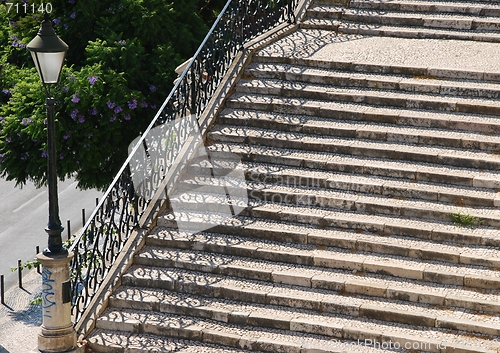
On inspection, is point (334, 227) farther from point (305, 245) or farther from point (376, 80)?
point (376, 80)

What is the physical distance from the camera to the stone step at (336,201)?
9500 millimetres

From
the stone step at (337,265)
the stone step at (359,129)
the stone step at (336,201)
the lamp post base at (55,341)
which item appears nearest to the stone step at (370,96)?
the stone step at (359,129)

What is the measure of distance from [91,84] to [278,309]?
5.35 meters

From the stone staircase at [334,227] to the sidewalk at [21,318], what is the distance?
384 cm

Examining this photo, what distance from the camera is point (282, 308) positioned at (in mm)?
9133

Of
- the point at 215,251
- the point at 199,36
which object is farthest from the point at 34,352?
the point at 199,36

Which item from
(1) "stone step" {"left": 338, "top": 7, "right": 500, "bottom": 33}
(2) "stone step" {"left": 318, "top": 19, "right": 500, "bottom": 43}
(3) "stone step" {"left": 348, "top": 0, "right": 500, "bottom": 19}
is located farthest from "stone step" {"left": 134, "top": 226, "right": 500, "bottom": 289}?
(3) "stone step" {"left": 348, "top": 0, "right": 500, "bottom": 19}

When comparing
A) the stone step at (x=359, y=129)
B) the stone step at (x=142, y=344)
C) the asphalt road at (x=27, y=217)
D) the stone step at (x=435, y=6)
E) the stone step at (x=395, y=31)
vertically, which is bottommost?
the asphalt road at (x=27, y=217)

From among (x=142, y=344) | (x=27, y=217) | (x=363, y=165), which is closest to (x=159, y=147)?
(x=363, y=165)

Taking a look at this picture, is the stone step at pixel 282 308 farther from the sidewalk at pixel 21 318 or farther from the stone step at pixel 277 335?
the sidewalk at pixel 21 318

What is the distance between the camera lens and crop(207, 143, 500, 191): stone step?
32.3 ft

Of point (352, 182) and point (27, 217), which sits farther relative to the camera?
point (27, 217)

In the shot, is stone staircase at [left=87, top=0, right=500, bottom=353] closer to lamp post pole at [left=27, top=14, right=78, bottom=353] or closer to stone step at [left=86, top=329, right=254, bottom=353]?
stone step at [left=86, top=329, right=254, bottom=353]

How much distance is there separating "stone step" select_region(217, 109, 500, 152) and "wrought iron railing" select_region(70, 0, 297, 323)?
0.60 meters
